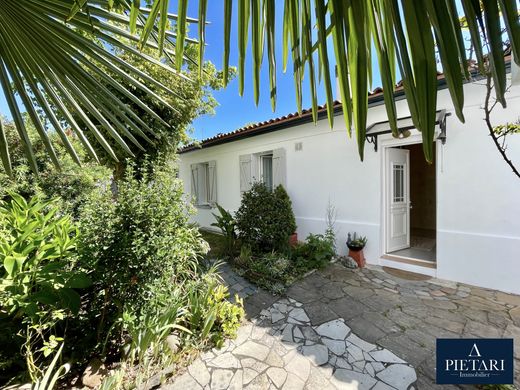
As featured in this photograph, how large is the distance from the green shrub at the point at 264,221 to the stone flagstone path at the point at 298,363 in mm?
2474

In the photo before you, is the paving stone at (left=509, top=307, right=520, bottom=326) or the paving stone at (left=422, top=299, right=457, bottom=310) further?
the paving stone at (left=422, top=299, right=457, bottom=310)

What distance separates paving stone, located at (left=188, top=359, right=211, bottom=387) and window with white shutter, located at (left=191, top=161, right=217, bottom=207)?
7.28m

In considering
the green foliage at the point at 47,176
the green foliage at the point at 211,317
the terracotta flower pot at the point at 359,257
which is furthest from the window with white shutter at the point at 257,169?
the green foliage at the point at 211,317

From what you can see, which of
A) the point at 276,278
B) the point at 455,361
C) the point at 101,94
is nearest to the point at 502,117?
the point at 455,361

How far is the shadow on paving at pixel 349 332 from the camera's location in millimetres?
2611

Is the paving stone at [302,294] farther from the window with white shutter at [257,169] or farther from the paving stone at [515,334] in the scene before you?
the window with white shutter at [257,169]

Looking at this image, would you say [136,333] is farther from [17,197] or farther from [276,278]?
[276,278]

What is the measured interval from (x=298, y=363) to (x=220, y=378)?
88 cm

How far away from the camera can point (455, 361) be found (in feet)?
8.20

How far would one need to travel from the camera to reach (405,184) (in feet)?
19.4

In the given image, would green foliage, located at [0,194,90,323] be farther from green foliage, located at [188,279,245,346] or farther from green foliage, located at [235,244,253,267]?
green foliage, located at [235,244,253,267]

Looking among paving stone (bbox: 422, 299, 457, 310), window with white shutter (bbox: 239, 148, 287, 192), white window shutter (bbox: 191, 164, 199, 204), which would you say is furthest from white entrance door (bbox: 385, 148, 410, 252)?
white window shutter (bbox: 191, 164, 199, 204)

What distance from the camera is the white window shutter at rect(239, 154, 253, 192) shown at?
27.0ft

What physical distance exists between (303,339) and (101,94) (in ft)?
11.4
